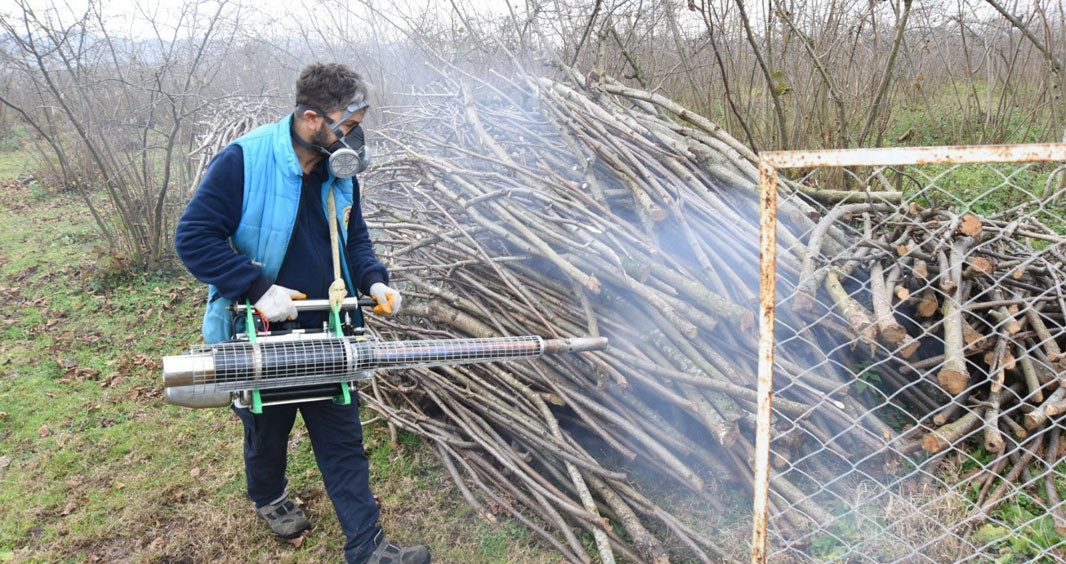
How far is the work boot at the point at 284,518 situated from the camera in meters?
3.04

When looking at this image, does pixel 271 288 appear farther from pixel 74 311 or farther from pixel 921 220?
pixel 74 311

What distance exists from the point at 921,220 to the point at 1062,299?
739mm

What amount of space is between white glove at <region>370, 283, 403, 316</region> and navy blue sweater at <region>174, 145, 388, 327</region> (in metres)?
0.19

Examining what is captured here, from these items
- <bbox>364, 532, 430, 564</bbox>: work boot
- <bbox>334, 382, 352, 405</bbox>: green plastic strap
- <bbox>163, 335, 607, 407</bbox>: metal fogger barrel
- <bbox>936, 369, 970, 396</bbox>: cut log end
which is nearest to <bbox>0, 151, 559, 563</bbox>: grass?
<bbox>364, 532, 430, 564</bbox>: work boot

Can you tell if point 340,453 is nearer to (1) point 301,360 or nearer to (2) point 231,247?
(1) point 301,360

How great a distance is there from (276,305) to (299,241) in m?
0.30

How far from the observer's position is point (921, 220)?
3326 millimetres

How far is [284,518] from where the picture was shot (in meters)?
3.06

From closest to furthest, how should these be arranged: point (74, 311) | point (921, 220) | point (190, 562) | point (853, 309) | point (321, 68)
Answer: point (321, 68) < point (853, 309) < point (190, 562) < point (921, 220) < point (74, 311)

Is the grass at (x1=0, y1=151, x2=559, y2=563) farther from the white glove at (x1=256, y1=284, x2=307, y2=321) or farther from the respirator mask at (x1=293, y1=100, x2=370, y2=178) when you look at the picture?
the respirator mask at (x1=293, y1=100, x2=370, y2=178)

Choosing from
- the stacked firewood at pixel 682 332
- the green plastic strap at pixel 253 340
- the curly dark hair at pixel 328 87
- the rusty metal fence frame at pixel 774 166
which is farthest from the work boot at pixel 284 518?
the rusty metal fence frame at pixel 774 166

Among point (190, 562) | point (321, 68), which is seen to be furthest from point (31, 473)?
point (321, 68)

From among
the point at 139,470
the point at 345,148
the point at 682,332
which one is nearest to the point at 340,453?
the point at 345,148

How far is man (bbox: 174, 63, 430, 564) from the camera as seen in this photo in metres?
2.31
